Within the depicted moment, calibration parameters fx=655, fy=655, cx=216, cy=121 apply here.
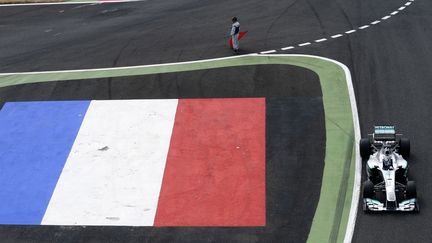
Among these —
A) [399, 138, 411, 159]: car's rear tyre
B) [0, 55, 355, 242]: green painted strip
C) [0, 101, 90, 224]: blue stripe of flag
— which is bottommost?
[0, 101, 90, 224]: blue stripe of flag

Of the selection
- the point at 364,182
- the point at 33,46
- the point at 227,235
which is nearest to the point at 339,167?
the point at 364,182

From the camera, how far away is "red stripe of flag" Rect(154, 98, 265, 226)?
794 inches

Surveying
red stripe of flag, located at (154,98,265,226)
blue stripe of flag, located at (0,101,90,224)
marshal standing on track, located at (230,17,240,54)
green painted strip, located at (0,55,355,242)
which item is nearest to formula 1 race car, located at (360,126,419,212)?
green painted strip, located at (0,55,355,242)

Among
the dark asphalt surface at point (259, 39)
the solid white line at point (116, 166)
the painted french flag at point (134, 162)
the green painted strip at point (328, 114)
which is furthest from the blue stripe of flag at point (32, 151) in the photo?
the dark asphalt surface at point (259, 39)

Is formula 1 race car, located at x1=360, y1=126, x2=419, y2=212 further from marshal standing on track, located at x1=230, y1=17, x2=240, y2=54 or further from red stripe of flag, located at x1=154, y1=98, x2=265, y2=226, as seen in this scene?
marshal standing on track, located at x1=230, y1=17, x2=240, y2=54

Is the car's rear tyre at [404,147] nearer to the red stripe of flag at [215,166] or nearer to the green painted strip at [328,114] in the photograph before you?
the green painted strip at [328,114]

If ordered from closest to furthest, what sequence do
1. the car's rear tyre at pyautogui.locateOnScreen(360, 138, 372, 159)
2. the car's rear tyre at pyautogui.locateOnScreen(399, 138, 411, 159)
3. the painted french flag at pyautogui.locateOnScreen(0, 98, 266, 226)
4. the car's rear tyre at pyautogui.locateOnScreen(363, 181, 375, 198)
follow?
the car's rear tyre at pyautogui.locateOnScreen(363, 181, 375, 198), the painted french flag at pyautogui.locateOnScreen(0, 98, 266, 226), the car's rear tyre at pyautogui.locateOnScreen(399, 138, 411, 159), the car's rear tyre at pyautogui.locateOnScreen(360, 138, 372, 159)

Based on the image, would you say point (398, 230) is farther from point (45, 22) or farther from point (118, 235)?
point (45, 22)

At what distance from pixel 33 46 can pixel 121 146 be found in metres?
12.4

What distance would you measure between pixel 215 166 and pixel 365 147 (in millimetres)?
5029

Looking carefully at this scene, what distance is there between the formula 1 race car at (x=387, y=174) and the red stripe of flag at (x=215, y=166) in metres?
3.38

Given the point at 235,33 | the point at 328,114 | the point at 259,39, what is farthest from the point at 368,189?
the point at 259,39

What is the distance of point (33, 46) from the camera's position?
33.5 meters

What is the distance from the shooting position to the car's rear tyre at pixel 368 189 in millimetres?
19469
